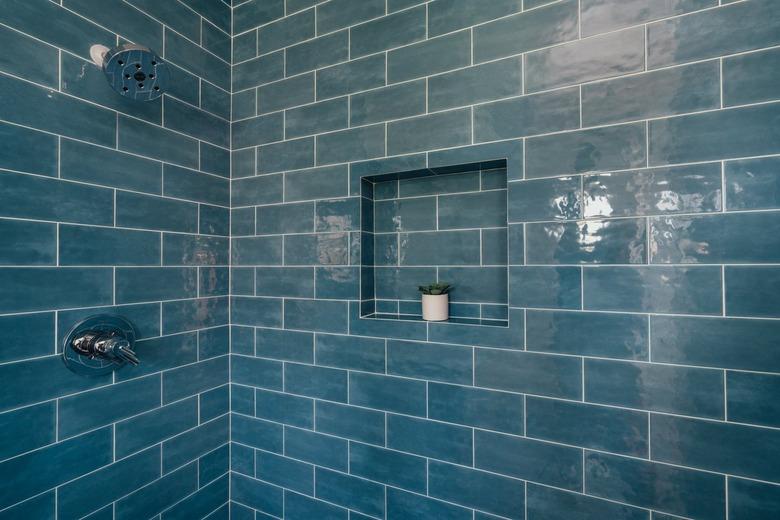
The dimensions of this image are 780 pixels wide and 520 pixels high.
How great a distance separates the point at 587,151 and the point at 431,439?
0.98m

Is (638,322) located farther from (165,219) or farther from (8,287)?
(8,287)

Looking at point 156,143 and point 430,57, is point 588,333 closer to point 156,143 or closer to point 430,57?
point 430,57

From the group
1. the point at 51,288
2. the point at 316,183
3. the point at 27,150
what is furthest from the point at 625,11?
the point at 51,288

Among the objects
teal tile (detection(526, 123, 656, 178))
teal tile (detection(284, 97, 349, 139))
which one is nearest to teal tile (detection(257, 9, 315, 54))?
teal tile (detection(284, 97, 349, 139))

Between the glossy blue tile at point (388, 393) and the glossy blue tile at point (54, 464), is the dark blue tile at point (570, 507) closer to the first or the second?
the glossy blue tile at point (388, 393)

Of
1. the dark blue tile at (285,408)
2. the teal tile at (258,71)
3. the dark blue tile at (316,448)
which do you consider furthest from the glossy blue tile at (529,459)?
the teal tile at (258,71)

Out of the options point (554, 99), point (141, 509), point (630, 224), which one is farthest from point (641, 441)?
point (141, 509)

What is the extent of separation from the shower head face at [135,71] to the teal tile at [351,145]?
0.53 metres

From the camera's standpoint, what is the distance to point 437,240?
1.41 metres

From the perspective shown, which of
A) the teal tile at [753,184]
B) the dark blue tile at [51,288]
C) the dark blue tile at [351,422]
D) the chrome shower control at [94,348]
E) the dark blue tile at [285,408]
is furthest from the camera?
the dark blue tile at [285,408]

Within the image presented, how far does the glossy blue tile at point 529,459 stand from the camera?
42.9 inches

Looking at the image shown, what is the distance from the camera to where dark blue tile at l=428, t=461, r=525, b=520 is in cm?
115

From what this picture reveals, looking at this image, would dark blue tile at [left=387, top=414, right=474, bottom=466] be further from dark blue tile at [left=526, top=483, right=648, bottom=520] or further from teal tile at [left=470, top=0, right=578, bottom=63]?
teal tile at [left=470, top=0, right=578, bottom=63]

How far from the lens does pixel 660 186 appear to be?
1005mm
